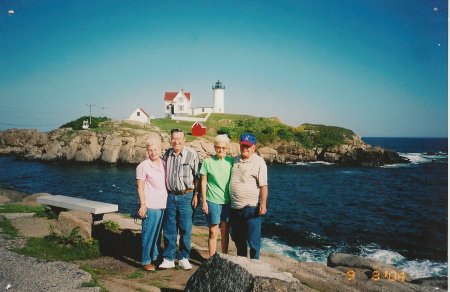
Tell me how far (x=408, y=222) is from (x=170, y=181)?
2227cm

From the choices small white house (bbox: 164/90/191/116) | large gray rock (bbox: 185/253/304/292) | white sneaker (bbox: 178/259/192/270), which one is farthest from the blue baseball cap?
small white house (bbox: 164/90/191/116)

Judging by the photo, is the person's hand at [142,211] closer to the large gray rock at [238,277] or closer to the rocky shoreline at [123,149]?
the large gray rock at [238,277]

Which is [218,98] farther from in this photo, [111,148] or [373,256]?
[373,256]

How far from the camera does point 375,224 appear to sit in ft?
73.3

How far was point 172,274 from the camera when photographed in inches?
250

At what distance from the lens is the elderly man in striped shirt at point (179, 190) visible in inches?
252

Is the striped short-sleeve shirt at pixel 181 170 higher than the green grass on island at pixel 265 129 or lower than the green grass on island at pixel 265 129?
lower

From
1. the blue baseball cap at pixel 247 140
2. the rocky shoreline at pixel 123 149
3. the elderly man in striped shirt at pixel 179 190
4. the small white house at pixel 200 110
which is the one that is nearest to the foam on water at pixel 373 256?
the elderly man in striped shirt at pixel 179 190

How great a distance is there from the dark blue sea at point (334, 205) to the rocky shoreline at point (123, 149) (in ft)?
10.6

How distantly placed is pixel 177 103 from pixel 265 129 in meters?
24.1

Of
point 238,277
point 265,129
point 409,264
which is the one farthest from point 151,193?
point 265,129

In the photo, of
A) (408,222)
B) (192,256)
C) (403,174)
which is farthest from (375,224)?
(403,174)

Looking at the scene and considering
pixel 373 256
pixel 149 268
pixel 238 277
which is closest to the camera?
pixel 238 277

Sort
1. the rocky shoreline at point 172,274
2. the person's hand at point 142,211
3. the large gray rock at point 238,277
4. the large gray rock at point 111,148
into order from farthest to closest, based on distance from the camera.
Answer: the large gray rock at point 111,148 → the person's hand at point 142,211 → the rocky shoreline at point 172,274 → the large gray rock at point 238,277
